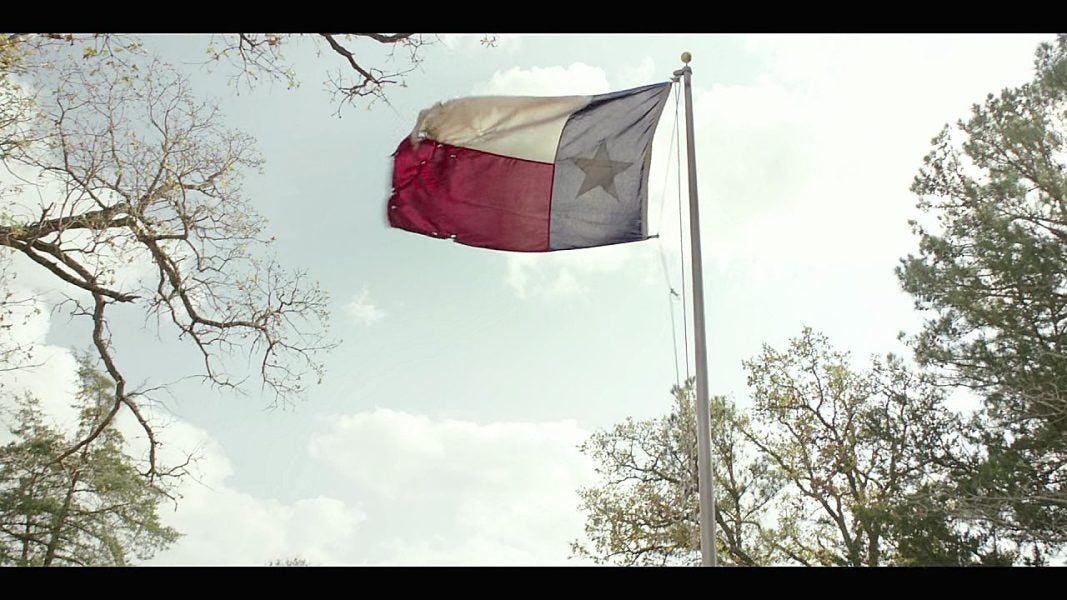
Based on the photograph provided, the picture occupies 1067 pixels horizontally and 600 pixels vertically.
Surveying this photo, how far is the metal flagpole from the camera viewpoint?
115 inches

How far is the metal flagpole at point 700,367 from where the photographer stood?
2918 mm

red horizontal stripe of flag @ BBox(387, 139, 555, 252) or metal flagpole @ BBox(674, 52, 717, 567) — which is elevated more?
red horizontal stripe of flag @ BBox(387, 139, 555, 252)

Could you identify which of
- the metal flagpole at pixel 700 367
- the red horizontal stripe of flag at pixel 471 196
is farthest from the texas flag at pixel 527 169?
the metal flagpole at pixel 700 367

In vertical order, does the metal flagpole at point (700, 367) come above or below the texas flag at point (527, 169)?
below

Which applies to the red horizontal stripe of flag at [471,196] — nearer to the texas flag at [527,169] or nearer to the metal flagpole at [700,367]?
the texas flag at [527,169]

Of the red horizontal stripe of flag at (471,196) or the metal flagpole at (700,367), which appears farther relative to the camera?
the red horizontal stripe of flag at (471,196)

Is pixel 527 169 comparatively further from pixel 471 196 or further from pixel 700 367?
pixel 700 367

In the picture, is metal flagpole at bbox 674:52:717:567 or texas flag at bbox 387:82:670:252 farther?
texas flag at bbox 387:82:670:252

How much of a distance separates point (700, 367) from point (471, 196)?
1.45 metres

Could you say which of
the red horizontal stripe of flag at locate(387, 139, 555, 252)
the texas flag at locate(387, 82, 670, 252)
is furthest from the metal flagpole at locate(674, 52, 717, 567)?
the red horizontal stripe of flag at locate(387, 139, 555, 252)

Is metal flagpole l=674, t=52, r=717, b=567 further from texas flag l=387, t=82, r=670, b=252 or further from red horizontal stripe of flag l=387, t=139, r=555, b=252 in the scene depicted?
red horizontal stripe of flag l=387, t=139, r=555, b=252

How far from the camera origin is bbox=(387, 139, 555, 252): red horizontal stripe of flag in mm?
3902
